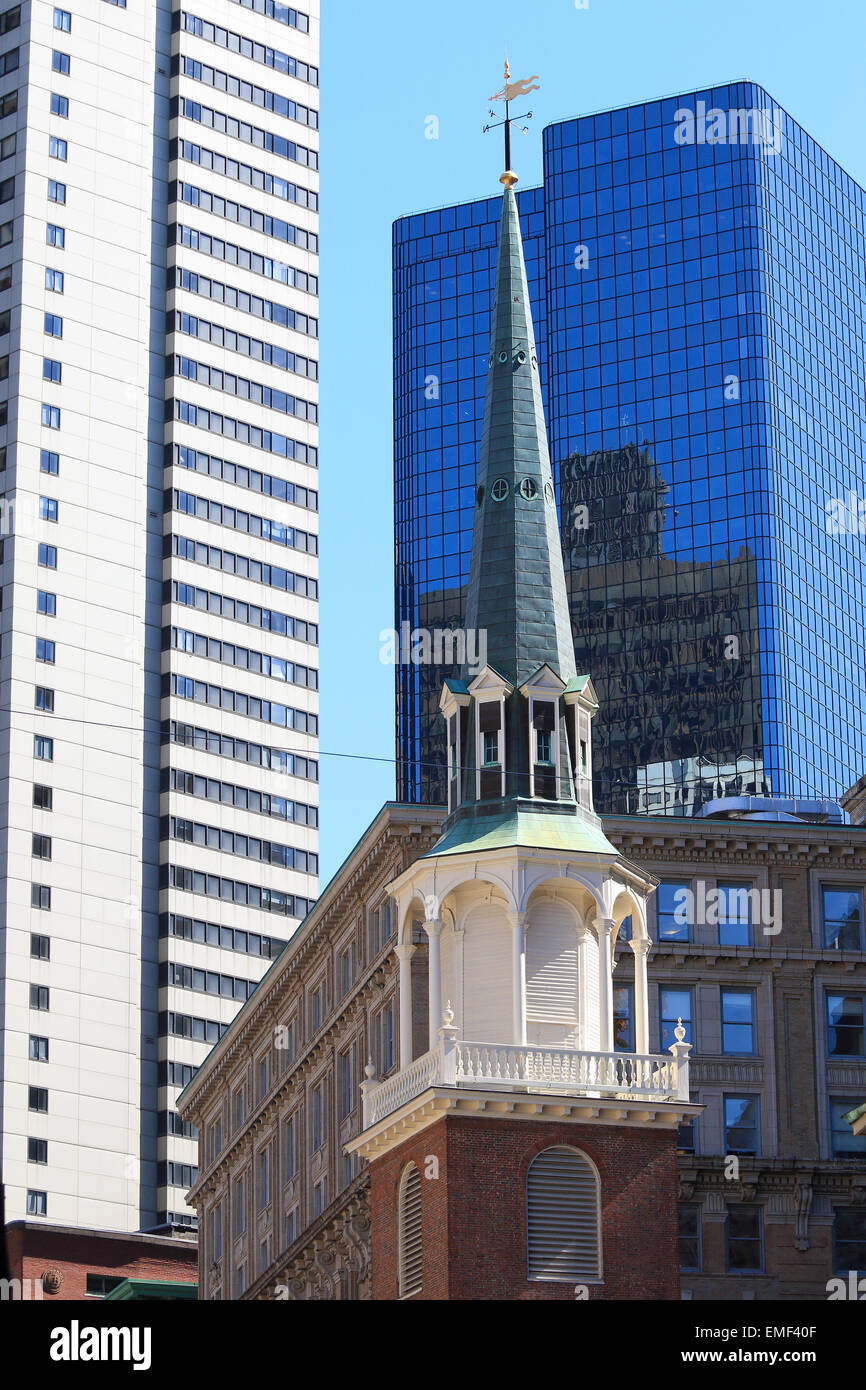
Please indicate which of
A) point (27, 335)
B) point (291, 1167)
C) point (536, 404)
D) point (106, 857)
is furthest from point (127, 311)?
point (536, 404)

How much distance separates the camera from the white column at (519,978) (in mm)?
64750

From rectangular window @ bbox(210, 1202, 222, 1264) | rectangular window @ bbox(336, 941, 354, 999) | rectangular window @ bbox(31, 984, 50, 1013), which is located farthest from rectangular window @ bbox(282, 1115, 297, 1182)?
rectangular window @ bbox(31, 984, 50, 1013)

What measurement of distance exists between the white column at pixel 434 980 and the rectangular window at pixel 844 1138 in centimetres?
3710

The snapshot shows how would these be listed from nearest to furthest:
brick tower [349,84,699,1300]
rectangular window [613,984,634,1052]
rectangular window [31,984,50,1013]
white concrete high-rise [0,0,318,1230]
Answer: brick tower [349,84,699,1300] → rectangular window [613,984,634,1052] → rectangular window [31,984,50,1013] → white concrete high-rise [0,0,318,1230]

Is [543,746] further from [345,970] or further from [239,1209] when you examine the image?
[239,1209]

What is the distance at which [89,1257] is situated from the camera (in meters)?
162

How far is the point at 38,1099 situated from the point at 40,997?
6728 millimetres

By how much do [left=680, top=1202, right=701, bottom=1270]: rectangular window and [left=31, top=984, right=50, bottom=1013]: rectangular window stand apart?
87973mm

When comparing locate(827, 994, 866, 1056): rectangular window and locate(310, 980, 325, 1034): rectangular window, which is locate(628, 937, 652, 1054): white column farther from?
locate(310, 980, 325, 1034): rectangular window

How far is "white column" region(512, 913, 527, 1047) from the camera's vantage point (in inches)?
2549

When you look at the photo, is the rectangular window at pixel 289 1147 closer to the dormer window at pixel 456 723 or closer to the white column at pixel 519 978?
the dormer window at pixel 456 723

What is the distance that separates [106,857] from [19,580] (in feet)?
65.6

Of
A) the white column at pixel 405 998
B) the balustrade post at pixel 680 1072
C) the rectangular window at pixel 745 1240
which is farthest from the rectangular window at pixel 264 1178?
the balustrade post at pixel 680 1072

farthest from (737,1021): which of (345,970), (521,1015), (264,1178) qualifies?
(521,1015)
